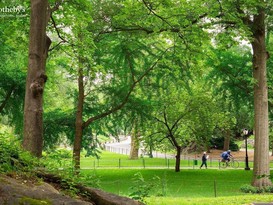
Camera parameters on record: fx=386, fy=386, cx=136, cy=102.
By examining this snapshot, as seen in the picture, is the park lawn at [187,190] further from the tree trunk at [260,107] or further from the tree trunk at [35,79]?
the tree trunk at [260,107]

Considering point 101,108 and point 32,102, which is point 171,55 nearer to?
point 101,108

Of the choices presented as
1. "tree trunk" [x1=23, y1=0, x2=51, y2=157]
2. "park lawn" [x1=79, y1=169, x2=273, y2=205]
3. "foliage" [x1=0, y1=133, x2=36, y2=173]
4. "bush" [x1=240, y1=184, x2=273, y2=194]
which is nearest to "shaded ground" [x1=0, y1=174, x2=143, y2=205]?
"foliage" [x1=0, y1=133, x2=36, y2=173]

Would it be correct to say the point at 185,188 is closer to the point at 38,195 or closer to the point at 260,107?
the point at 260,107

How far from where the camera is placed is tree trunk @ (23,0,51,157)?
7598 mm

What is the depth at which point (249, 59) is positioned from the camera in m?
21.5

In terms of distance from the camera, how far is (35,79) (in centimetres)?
766

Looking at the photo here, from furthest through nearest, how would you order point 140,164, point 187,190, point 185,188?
point 140,164
point 185,188
point 187,190

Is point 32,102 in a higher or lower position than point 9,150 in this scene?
higher

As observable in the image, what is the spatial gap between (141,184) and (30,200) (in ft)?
9.36

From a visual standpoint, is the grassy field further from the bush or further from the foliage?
the foliage

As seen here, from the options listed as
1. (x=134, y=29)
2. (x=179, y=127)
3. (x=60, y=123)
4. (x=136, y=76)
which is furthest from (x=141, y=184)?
(x=179, y=127)

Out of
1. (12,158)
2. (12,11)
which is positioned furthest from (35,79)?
(12,11)

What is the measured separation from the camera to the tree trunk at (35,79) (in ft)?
24.9

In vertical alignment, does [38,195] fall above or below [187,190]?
above
